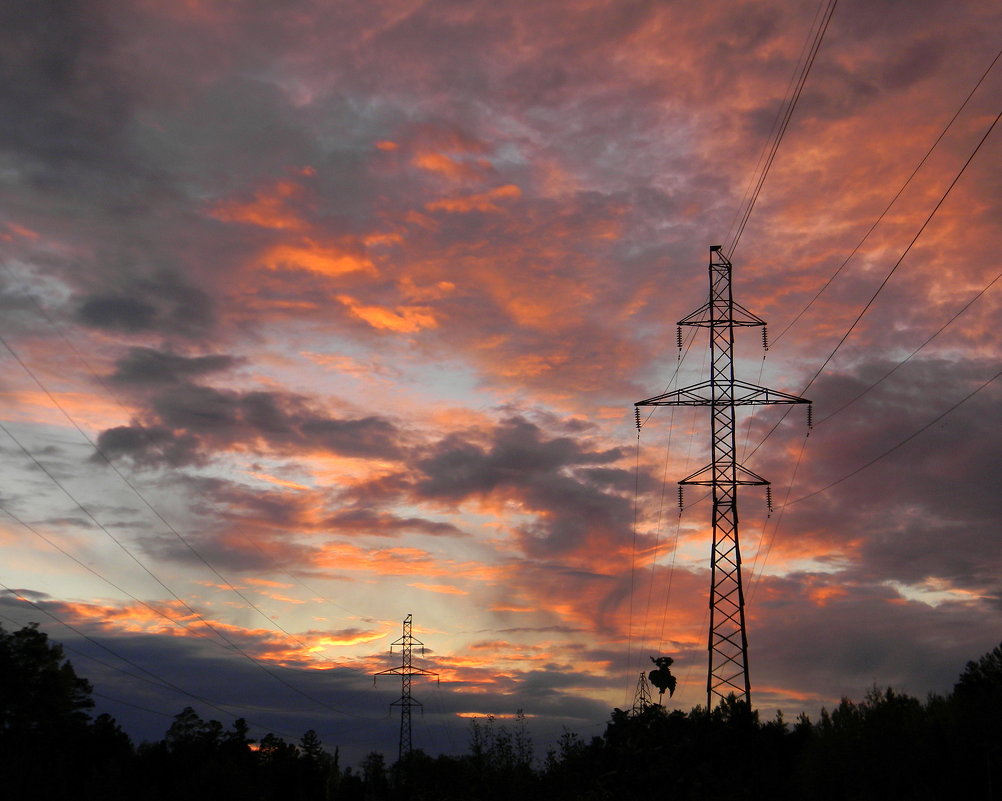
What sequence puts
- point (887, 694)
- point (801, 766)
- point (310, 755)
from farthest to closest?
point (310, 755), point (887, 694), point (801, 766)

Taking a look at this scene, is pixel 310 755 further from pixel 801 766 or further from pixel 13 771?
pixel 801 766

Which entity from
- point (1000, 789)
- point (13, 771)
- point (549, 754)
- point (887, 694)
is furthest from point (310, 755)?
point (1000, 789)

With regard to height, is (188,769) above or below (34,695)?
below

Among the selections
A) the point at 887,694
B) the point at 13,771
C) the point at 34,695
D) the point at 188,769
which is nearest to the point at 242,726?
the point at 188,769

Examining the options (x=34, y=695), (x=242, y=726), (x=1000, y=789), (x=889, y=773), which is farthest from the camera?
(x=242, y=726)

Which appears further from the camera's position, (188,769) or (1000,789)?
(188,769)

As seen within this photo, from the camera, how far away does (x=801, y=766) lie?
159 ft

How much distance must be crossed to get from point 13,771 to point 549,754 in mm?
54149

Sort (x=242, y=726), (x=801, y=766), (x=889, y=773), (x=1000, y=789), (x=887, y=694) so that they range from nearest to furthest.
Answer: (x=1000, y=789) < (x=889, y=773) < (x=801, y=766) < (x=887, y=694) < (x=242, y=726)

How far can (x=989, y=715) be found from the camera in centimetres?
4316

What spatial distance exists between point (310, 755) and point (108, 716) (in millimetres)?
49908

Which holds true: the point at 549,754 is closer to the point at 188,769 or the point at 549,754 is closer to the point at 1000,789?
the point at 1000,789

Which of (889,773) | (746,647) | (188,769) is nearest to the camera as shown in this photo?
(889,773)

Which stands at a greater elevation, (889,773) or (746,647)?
(746,647)
